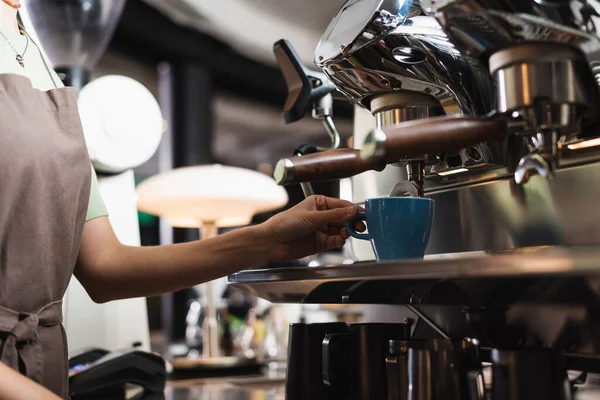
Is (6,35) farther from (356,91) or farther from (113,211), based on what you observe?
(113,211)

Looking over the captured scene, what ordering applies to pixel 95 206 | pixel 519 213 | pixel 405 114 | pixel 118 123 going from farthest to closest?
pixel 118 123 < pixel 95 206 < pixel 519 213 < pixel 405 114

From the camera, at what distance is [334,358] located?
0.82 meters

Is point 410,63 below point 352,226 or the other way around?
the other way around

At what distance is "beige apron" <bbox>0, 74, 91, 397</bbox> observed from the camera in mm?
908

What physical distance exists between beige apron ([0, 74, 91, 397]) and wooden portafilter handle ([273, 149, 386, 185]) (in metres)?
0.37

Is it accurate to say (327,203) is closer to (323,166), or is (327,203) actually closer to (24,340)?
(323,166)

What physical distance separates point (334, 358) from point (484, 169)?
38 centimetres

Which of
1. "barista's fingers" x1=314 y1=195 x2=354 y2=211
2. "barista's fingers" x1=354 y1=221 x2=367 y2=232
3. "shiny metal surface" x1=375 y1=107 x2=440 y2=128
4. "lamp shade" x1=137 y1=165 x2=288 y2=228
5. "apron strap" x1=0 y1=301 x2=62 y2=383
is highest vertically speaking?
"lamp shade" x1=137 y1=165 x2=288 y2=228

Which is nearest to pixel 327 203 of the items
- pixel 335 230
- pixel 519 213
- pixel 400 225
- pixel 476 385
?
pixel 335 230

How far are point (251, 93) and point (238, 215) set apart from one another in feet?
12.6

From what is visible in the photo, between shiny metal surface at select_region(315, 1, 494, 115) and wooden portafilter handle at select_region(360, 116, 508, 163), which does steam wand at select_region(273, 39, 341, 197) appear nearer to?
shiny metal surface at select_region(315, 1, 494, 115)

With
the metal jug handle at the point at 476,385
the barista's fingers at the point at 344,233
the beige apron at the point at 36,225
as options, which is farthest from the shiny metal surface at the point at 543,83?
the beige apron at the point at 36,225

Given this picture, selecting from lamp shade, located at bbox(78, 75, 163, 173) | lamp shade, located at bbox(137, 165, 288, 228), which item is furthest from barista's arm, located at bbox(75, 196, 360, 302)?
lamp shade, located at bbox(137, 165, 288, 228)

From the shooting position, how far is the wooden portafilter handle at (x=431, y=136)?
2.03ft
